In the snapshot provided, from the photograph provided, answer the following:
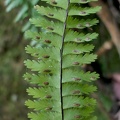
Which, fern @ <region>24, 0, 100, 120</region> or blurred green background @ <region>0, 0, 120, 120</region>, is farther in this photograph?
blurred green background @ <region>0, 0, 120, 120</region>

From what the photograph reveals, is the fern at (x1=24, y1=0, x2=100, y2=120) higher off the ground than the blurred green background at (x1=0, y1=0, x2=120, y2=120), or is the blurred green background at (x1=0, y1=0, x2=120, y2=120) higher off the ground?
the fern at (x1=24, y1=0, x2=100, y2=120)

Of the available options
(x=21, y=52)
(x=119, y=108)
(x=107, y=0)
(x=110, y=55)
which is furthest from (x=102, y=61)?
(x=21, y=52)

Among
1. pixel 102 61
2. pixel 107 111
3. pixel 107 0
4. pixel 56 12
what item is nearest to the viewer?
pixel 56 12

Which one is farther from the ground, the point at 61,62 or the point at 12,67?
the point at 61,62

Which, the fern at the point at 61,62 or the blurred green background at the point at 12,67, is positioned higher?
the fern at the point at 61,62

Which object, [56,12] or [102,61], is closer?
[56,12]

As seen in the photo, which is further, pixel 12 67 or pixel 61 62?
pixel 12 67

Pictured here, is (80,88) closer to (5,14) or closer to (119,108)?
(119,108)

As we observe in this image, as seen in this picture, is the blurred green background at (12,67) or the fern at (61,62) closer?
the fern at (61,62)
